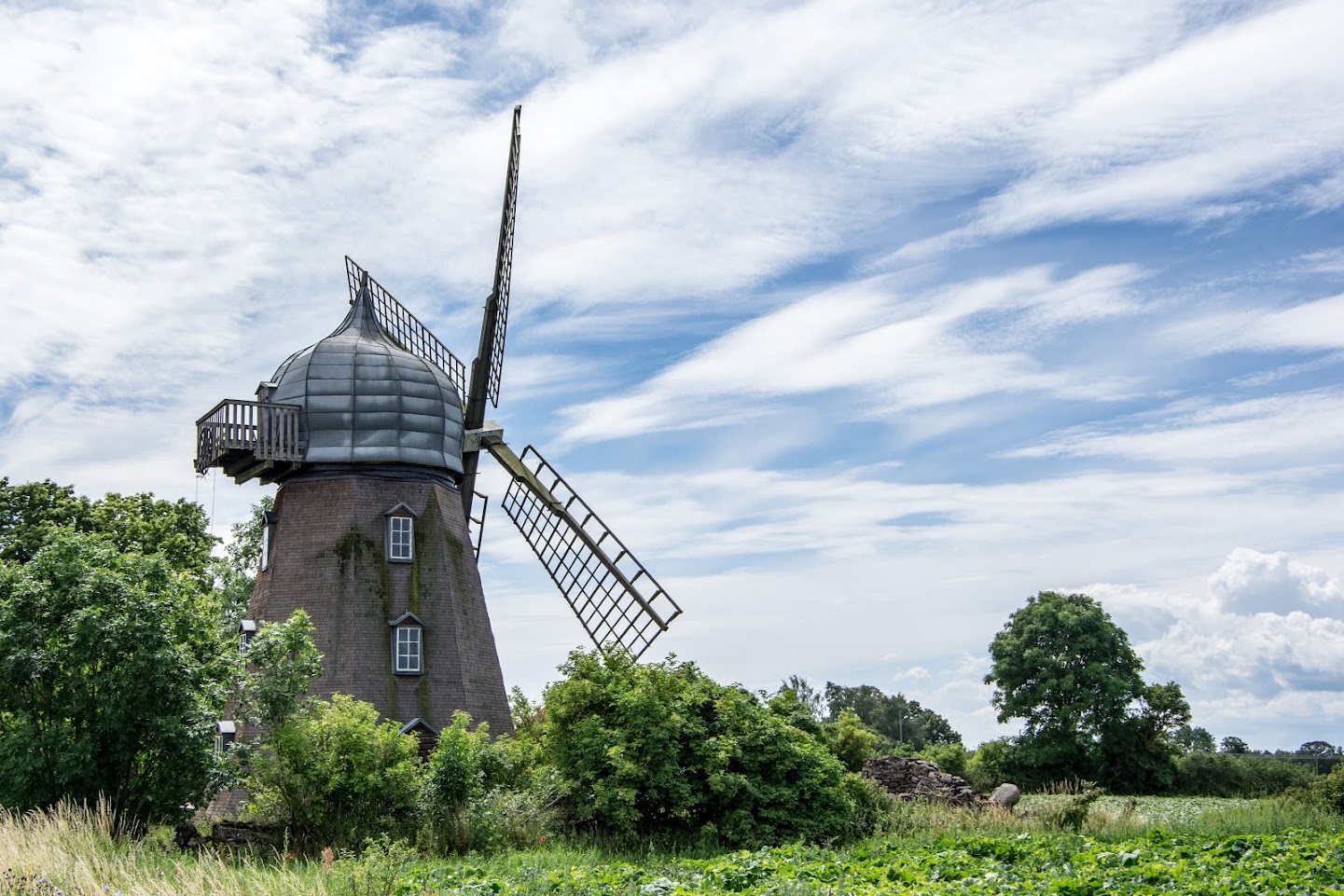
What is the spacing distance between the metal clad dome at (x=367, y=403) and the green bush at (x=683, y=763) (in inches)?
266

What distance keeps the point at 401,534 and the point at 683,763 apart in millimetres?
7800

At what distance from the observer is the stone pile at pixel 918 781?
24.1m

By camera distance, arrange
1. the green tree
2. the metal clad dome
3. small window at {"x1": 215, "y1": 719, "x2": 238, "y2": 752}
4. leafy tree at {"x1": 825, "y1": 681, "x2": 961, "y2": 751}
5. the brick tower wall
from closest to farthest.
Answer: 1. small window at {"x1": 215, "y1": 719, "x2": 238, "y2": 752}
2. the brick tower wall
3. the metal clad dome
4. the green tree
5. leafy tree at {"x1": 825, "y1": 681, "x2": 961, "y2": 751}

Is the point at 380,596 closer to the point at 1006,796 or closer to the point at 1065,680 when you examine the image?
the point at 1006,796

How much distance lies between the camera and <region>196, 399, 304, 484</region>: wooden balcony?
75.0 feet

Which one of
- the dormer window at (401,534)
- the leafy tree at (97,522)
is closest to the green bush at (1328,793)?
the dormer window at (401,534)

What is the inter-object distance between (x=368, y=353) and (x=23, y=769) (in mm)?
9833

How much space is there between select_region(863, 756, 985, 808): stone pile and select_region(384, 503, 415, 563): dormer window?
9.65 m

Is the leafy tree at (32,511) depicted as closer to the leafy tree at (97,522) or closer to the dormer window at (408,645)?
the leafy tree at (97,522)

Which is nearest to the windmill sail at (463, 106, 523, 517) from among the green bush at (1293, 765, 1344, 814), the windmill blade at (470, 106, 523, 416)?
the windmill blade at (470, 106, 523, 416)

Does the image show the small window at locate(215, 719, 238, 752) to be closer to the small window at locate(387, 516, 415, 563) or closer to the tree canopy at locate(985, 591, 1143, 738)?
the small window at locate(387, 516, 415, 563)

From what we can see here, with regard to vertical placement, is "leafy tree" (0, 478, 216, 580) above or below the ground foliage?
above

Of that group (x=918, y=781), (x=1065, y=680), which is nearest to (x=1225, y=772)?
(x=1065, y=680)

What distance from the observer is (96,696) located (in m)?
17.0
